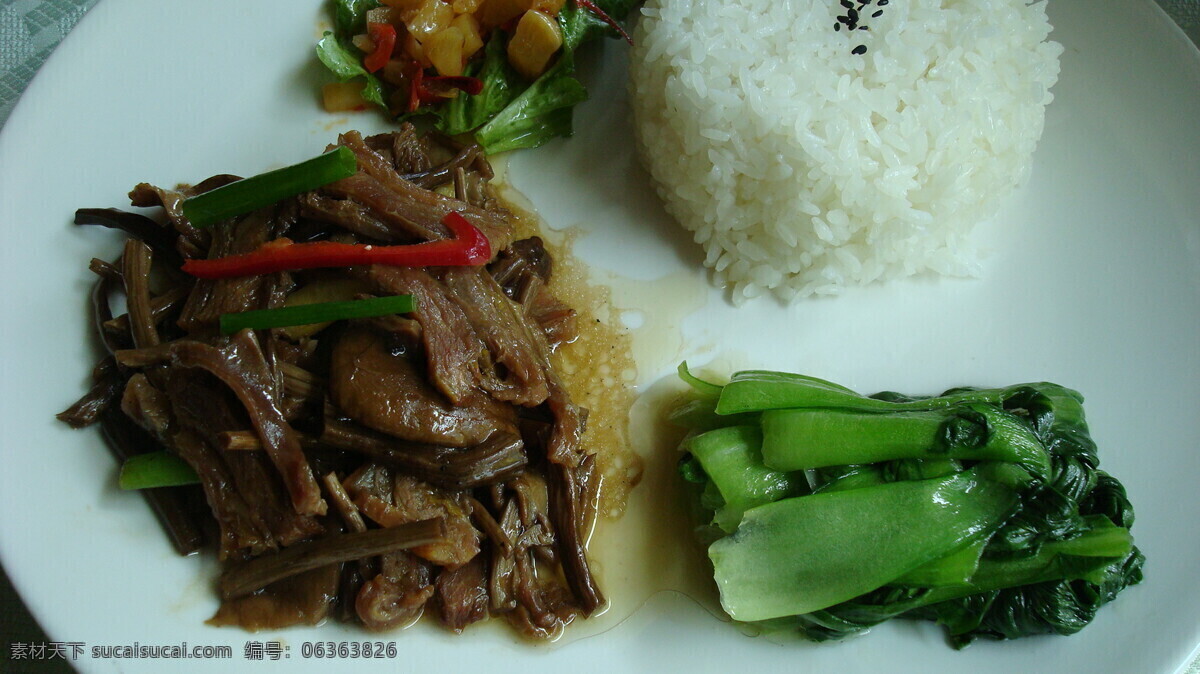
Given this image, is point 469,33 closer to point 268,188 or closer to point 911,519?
point 268,188

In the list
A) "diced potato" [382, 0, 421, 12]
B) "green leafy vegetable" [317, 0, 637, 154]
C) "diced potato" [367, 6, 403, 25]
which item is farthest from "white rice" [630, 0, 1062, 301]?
"diced potato" [367, 6, 403, 25]

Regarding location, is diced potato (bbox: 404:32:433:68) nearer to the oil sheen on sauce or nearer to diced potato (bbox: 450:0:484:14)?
diced potato (bbox: 450:0:484:14)

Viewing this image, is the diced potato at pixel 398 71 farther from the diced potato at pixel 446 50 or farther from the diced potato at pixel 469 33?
the diced potato at pixel 469 33

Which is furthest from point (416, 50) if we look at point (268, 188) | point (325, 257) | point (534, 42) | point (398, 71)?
point (325, 257)

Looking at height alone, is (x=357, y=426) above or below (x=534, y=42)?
below

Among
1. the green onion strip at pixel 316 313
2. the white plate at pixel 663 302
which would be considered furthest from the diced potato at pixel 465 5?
the green onion strip at pixel 316 313
